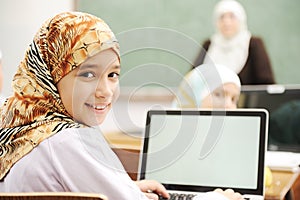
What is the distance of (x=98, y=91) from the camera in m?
1.33

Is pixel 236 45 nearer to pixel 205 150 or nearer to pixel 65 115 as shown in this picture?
pixel 205 150

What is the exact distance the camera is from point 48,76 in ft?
4.45

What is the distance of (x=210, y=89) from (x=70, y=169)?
94 centimetres

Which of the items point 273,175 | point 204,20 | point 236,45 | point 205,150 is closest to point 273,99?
point 273,175

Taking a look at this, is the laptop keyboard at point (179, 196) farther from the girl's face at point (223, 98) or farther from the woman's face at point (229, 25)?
the woman's face at point (229, 25)

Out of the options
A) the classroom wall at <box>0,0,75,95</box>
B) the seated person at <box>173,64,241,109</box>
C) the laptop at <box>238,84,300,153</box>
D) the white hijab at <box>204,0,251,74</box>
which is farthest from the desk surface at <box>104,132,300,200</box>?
the white hijab at <box>204,0,251,74</box>

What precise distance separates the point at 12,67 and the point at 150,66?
7.96 feet

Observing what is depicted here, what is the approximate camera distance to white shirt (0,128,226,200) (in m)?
1.21

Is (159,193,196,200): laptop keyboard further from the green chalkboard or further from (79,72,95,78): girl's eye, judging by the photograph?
the green chalkboard

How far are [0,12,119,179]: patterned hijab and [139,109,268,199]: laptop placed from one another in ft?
1.59

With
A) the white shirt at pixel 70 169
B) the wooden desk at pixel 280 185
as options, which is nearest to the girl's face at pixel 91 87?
the white shirt at pixel 70 169

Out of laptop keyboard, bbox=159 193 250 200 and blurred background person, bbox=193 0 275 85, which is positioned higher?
blurred background person, bbox=193 0 275 85

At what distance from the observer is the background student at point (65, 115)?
121 cm

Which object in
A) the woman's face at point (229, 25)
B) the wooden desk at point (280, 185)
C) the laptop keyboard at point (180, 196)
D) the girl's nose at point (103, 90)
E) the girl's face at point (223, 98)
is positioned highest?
the woman's face at point (229, 25)
